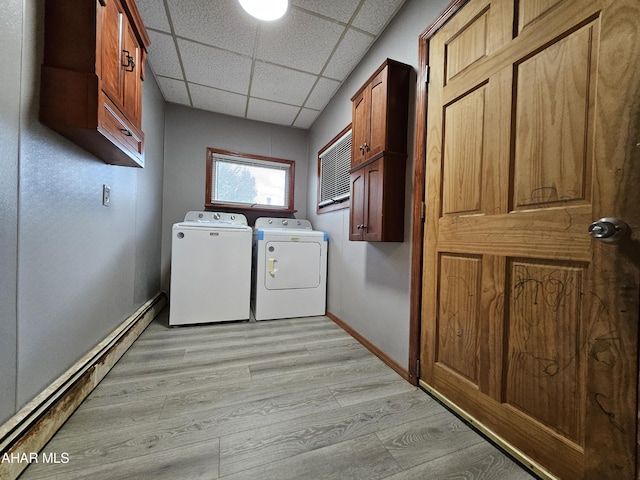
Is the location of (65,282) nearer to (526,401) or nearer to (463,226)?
(463,226)

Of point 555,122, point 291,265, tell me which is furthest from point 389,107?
point 291,265

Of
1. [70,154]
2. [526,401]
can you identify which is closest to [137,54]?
[70,154]

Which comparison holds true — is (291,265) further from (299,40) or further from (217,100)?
(217,100)

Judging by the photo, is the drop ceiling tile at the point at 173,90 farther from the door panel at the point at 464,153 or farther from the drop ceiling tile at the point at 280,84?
the door panel at the point at 464,153

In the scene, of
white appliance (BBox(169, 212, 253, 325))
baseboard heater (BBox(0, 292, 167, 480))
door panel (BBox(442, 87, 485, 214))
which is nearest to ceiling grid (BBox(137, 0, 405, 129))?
door panel (BBox(442, 87, 485, 214))

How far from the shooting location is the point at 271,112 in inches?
114

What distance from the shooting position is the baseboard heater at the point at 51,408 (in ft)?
2.47

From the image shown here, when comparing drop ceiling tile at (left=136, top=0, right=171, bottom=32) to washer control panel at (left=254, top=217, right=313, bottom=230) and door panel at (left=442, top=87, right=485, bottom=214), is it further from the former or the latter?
door panel at (left=442, top=87, right=485, bottom=214)

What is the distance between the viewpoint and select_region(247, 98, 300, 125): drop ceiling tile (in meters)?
2.71

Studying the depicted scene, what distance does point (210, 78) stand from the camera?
2.30 m

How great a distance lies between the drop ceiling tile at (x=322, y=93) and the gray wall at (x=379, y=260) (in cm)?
7

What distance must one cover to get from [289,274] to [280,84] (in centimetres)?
190

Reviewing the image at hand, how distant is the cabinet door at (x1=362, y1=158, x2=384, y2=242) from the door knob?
2.91ft

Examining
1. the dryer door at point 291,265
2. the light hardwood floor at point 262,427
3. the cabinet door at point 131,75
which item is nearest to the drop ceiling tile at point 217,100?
the cabinet door at point 131,75
